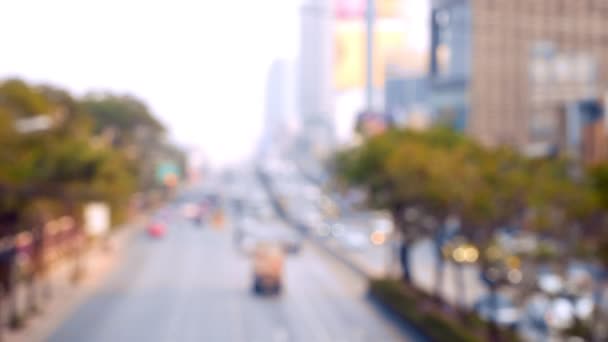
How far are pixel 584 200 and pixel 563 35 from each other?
23615 mm

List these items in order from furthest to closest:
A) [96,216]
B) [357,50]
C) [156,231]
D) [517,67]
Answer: [357,50], [156,231], [517,67], [96,216]

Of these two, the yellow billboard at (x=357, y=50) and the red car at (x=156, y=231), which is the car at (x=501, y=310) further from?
the yellow billboard at (x=357, y=50)

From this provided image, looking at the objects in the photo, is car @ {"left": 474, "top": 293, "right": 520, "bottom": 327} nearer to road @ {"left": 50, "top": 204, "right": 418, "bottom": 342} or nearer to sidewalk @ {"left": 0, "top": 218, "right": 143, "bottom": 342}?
road @ {"left": 50, "top": 204, "right": 418, "bottom": 342}

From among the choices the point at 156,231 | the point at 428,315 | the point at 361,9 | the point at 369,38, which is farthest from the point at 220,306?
the point at 369,38

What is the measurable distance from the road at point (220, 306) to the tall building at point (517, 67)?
354 inches

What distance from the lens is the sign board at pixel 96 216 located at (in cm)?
2850

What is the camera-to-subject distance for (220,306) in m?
23.6

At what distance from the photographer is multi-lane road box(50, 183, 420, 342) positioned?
18.8m

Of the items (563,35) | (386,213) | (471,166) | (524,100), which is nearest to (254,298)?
(386,213)

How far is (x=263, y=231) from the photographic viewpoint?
4319 centimetres

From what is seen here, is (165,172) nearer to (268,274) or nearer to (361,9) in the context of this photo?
(361,9)

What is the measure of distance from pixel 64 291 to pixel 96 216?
246 cm

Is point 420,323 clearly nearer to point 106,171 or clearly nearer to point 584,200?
point 584,200

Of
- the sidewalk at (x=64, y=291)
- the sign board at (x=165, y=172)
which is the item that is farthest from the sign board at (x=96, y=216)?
the sign board at (x=165, y=172)
